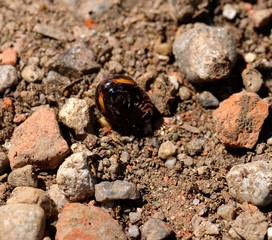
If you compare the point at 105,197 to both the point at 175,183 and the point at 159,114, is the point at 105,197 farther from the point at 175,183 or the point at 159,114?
the point at 159,114

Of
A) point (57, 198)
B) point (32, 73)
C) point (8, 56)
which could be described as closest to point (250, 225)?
point (57, 198)

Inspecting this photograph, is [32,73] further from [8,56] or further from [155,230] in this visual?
[155,230]

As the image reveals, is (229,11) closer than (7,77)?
No

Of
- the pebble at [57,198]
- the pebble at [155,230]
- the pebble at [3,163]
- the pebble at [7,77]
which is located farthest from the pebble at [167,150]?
the pebble at [7,77]

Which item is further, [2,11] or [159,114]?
[2,11]

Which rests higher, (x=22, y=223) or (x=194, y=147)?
(x=22, y=223)

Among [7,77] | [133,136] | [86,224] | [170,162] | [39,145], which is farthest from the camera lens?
[7,77]

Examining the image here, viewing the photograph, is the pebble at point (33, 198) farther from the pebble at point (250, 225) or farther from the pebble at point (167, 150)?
the pebble at point (250, 225)

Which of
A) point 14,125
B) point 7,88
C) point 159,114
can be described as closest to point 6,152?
point 14,125
